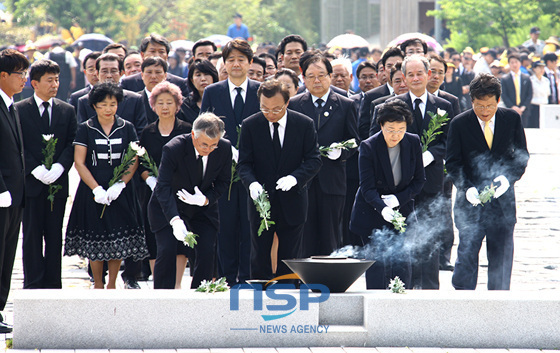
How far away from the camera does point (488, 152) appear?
822 centimetres

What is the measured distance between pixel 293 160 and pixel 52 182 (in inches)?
84.2

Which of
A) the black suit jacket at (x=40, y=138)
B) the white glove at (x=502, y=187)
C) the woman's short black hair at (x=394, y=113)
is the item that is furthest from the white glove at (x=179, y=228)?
the white glove at (x=502, y=187)

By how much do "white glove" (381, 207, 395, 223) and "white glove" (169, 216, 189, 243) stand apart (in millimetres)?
1611

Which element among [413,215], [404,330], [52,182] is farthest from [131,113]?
[404,330]

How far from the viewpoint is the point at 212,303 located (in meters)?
6.61

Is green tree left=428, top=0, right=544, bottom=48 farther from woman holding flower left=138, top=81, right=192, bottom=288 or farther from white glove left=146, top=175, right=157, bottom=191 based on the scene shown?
white glove left=146, top=175, right=157, bottom=191

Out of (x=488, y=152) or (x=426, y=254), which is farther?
(x=426, y=254)

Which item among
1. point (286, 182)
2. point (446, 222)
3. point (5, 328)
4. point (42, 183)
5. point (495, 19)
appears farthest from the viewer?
point (495, 19)

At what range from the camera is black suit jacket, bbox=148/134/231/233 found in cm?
786

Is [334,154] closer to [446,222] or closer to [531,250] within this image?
[446,222]

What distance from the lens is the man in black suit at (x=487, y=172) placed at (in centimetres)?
812

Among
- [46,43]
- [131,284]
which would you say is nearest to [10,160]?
[131,284]

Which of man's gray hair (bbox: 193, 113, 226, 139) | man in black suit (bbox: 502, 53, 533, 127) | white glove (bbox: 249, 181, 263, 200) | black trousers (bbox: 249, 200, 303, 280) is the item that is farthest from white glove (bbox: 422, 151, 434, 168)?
man in black suit (bbox: 502, 53, 533, 127)

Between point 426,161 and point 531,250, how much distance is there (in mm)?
3449
